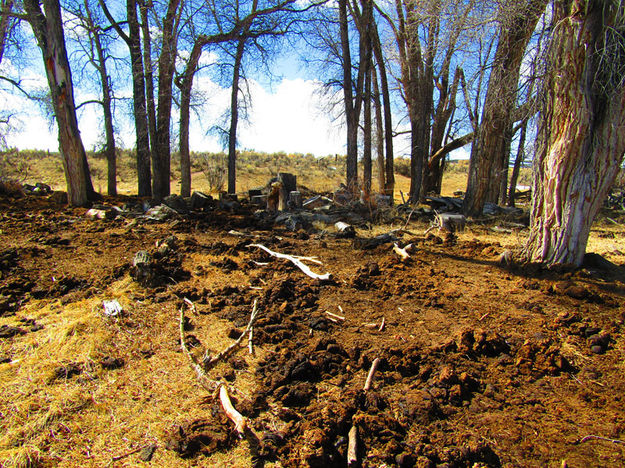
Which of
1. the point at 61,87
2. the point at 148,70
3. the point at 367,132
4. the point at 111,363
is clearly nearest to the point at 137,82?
the point at 148,70

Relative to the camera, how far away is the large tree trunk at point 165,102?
1035cm

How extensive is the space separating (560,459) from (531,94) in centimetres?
495

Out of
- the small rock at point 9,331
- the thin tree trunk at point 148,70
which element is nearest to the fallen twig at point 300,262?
the small rock at point 9,331

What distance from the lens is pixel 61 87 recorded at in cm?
997

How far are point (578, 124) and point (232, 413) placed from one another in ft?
17.1

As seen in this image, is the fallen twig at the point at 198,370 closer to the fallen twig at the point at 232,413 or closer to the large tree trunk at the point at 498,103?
the fallen twig at the point at 232,413

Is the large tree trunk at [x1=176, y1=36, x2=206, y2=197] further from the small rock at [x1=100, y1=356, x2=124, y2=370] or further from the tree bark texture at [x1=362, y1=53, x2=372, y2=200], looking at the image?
the small rock at [x1=100, y1=356, x2=124, y2=370]

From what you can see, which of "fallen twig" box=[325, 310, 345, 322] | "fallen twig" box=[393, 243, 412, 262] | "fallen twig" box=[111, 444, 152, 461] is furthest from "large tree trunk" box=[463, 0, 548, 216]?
"fallen twig" box=[111, 444, 152, 461]

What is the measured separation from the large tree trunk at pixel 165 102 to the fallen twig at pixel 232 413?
1031 cm

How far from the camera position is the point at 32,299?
171 inches

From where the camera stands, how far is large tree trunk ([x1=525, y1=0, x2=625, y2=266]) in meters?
4.44

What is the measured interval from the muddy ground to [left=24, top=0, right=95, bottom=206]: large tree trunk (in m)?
5.55

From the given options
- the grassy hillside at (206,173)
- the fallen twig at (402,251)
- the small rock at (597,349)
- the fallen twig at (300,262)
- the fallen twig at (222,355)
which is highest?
the grassy hillside at (206,173)

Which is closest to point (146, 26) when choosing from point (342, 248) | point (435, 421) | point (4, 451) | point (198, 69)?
point (198, 69)
